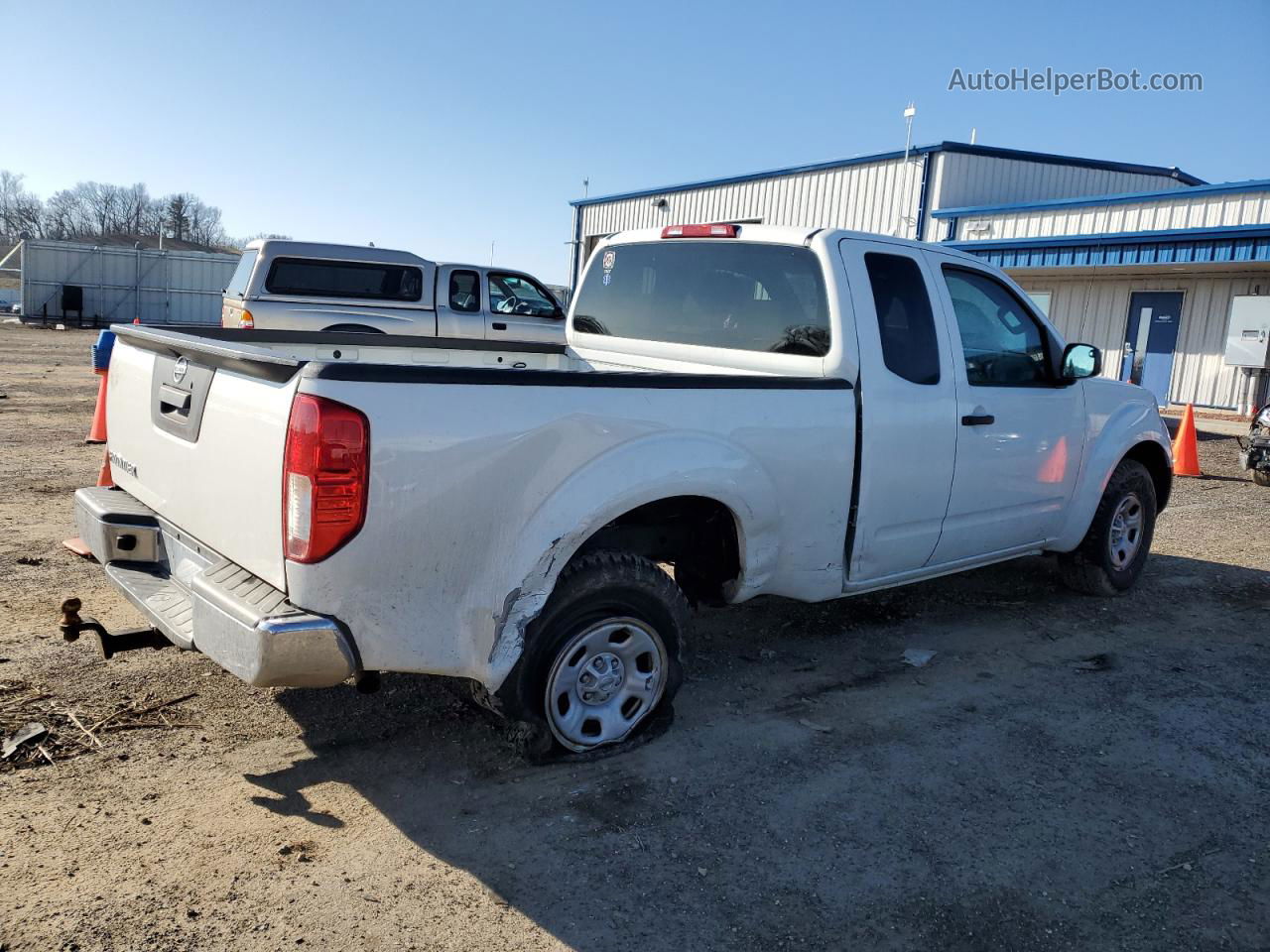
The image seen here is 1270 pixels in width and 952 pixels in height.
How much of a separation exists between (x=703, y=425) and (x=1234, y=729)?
2.75 meters

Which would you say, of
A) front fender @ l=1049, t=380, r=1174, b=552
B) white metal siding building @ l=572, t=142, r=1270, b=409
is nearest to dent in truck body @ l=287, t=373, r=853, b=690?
front fender @ l=1049, t=380, r=1174, b=552

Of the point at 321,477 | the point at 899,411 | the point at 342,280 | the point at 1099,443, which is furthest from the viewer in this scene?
the point at 342,280

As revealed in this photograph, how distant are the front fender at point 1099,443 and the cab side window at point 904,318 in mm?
1562

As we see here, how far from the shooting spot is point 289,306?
43.2 ft

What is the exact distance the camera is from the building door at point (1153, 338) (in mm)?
19297

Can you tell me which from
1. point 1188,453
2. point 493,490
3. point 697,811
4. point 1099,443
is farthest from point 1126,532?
point 1188,453

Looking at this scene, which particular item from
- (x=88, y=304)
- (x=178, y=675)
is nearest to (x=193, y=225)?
(x=88, y=304)

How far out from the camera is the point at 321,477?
2734 millimetres

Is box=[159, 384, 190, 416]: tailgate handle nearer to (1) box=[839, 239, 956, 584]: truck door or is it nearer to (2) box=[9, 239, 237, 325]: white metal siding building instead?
(1) box=[839, 239, 956, 584]: truck door

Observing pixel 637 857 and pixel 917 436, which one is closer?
pixel 637 857

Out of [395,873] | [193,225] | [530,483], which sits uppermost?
[193,225]

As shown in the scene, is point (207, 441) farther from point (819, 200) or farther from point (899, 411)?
point (819, 200)

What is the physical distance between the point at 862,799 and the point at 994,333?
271 centimetres

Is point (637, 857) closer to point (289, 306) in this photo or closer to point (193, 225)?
point (289, 306)
